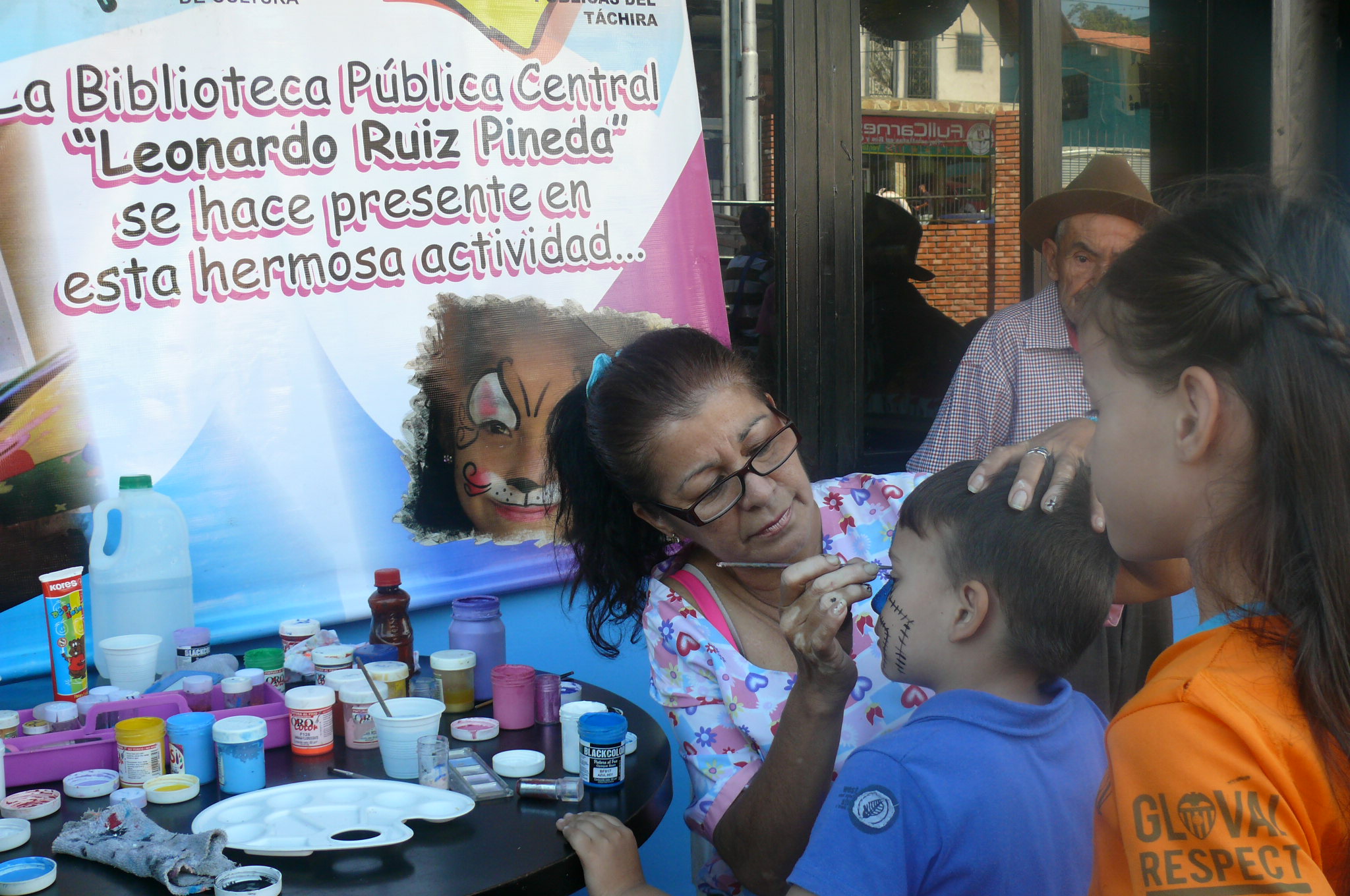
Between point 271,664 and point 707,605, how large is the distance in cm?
75

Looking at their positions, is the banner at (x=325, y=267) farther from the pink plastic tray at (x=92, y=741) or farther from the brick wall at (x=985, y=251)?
the brick wall at (x=985, y=251)

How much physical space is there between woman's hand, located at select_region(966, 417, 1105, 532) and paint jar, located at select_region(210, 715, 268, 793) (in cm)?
100

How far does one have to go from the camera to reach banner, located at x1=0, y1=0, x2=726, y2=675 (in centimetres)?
205

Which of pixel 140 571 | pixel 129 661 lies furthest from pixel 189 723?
pixel 140 571

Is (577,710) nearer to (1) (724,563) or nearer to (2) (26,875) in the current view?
(1) (724,563)

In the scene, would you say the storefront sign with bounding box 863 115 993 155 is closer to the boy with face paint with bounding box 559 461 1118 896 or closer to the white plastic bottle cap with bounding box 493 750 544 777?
the boy with face paint with bounding box 559 461 1118 896

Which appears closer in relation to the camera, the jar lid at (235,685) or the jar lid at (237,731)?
the jar lid at (237,731)

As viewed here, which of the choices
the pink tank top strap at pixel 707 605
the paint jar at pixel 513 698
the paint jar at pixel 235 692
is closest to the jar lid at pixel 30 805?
the paint jar at pixel 235 692

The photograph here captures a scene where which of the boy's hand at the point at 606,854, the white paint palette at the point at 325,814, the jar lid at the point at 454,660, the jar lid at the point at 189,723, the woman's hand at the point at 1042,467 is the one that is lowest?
the boy's hand at the point at 606,854

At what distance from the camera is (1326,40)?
12.6 ft

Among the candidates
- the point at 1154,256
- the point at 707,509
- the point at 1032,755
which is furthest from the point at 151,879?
the point at 1154,256

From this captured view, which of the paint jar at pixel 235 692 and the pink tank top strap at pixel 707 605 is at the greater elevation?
the pink tank top strap at pixel 707 605

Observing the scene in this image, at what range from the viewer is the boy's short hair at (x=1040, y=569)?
3.89ft

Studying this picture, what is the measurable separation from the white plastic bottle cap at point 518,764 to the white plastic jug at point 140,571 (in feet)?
2.70
